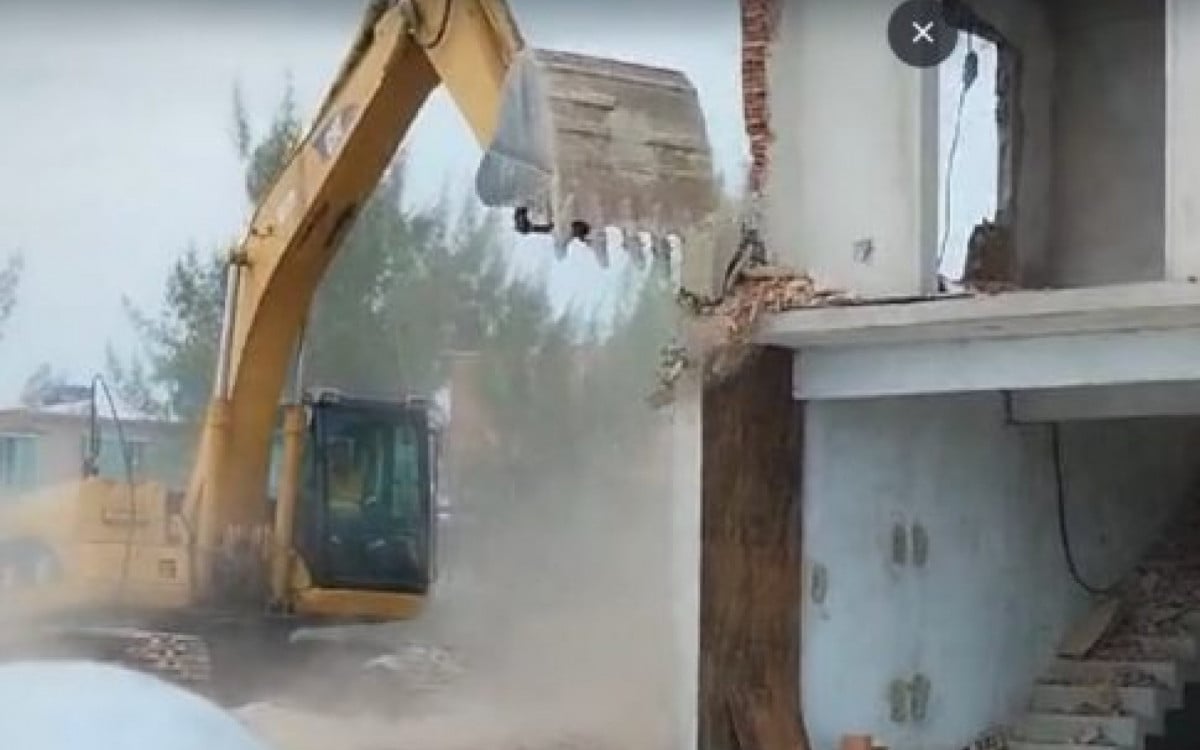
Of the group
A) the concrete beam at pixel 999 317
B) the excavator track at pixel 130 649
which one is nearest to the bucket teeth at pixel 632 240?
the concrete beam at pixel 999 317

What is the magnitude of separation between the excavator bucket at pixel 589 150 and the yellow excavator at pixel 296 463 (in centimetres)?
2

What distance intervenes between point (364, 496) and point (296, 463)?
0.38m

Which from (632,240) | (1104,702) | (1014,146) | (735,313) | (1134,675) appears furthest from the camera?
(1014,146)

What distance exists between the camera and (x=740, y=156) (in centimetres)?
998

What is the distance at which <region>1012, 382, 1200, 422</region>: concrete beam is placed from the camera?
10367 mm

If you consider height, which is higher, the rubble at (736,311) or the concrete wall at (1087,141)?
the concrete wall at (1087,141)

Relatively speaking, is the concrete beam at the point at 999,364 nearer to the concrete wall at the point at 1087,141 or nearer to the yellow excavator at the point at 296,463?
A: the yellow excavator at the point at 296,463

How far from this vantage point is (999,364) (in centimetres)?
938

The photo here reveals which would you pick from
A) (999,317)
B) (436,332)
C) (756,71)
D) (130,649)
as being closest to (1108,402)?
(999,317)

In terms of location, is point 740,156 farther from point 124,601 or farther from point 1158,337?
point 124,601

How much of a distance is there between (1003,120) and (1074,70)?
72 centimetres

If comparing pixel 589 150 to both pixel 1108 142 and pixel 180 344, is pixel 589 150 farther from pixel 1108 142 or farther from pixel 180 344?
pixel 1108 142

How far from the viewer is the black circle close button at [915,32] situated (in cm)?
970

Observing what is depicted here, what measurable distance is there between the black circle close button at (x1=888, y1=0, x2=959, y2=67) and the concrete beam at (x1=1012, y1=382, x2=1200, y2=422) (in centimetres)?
177
